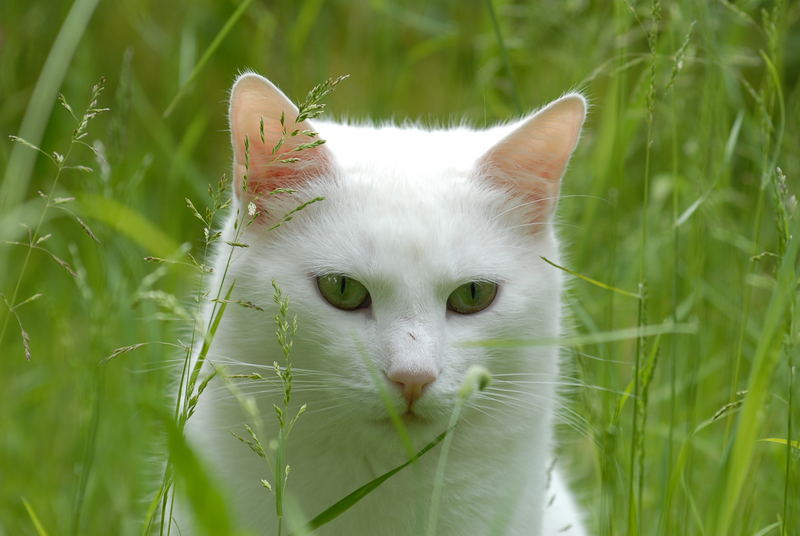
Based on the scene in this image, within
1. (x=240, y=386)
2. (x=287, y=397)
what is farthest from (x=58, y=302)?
(x=287, y=397)

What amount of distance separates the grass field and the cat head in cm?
20

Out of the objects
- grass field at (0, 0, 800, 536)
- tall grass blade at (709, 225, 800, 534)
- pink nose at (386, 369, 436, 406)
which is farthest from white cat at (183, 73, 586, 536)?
tall grass blade at (709, 225, 800, 534)

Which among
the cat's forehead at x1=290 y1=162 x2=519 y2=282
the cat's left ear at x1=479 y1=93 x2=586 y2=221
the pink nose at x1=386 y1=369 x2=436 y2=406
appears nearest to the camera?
the pink nose at x1=386 y1=369 x2=436 y2=406

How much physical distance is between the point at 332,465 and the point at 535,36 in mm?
1986

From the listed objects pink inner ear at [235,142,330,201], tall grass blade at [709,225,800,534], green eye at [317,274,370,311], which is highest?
pink inner ear at [235,142,330,201]

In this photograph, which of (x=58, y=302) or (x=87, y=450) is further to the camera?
(x=58, y=302)

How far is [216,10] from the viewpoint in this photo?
4004 mm

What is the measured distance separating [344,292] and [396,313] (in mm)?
125

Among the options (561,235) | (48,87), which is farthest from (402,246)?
(561,235)

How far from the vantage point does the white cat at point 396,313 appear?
1667mm

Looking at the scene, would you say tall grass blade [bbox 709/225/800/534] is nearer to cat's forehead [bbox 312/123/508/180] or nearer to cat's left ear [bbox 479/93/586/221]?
cat's left ear [bbox 479/93/586/221]

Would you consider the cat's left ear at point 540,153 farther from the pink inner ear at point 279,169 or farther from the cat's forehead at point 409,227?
the pink inner ear at point 279,169

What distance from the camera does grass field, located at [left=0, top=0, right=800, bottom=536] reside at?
5.71 feet

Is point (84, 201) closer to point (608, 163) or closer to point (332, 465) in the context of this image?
point (332, 465)
